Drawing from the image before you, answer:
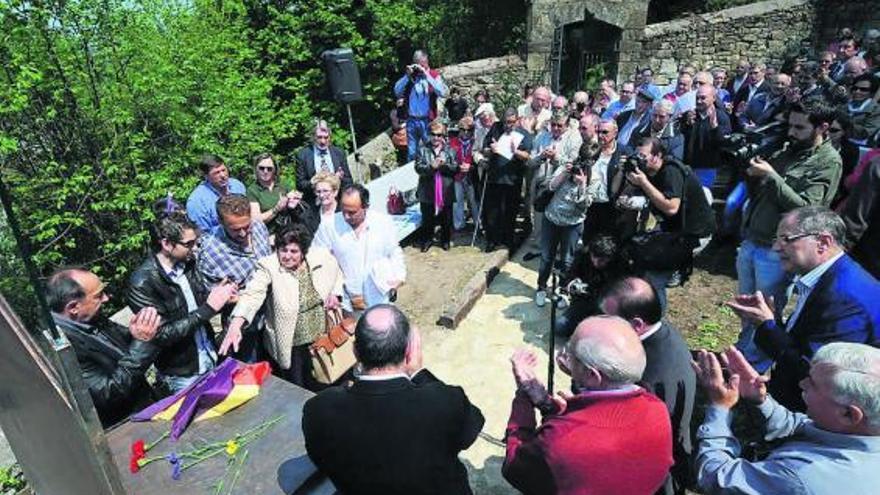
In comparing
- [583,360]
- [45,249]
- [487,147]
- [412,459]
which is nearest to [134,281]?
[412,459]

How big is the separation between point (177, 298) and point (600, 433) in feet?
8.21

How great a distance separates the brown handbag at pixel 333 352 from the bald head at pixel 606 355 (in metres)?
1.85

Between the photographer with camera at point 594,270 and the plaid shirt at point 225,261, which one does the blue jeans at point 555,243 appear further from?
the plaid shirt at point 225,261

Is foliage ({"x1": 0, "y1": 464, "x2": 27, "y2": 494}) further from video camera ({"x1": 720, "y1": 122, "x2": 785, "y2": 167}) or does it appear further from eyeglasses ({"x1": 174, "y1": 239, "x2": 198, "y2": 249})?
video camera ({"x1": 720, "y1": 122, "x2": 785, "y2": 167})

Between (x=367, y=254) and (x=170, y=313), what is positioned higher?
(x=170, y=313)

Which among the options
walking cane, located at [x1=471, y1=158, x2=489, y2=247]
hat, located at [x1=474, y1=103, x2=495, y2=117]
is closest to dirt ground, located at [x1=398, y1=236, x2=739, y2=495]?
walking cane, located at [x1=471, y1=158, x2=489, y2=247]

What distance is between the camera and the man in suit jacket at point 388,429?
203 centimetres

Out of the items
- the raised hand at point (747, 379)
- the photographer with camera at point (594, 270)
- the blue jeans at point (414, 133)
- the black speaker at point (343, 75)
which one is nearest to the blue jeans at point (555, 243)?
the photographer with camera at point (594, 270)

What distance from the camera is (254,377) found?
2.82 meters

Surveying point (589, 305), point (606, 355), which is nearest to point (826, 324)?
point (606, 355)

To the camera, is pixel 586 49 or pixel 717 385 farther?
pixel 586 49

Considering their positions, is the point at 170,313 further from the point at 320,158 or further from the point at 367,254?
the point at 320,158

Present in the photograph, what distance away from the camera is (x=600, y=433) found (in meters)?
1.99

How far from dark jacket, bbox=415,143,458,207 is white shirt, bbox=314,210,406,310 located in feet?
8.59
